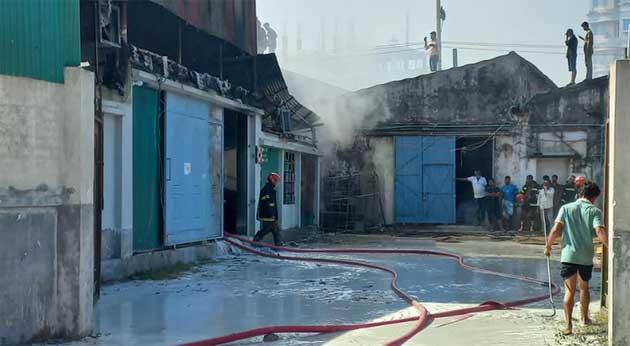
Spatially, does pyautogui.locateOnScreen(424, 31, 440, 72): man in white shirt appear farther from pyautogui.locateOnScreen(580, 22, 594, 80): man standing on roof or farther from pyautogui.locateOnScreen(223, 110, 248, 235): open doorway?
pyautogui.locateOnScreen(223, 110, 248, 235): open doorway

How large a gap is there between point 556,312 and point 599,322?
37.2 inches

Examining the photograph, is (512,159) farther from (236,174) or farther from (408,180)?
(236,174)

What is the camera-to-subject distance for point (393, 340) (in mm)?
6301

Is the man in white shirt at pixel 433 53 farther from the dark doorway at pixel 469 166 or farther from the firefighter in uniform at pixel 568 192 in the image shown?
the firefighter in uniform at pixel 568 192

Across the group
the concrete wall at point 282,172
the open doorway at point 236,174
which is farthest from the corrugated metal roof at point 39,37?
the concrete wall at point 282,172

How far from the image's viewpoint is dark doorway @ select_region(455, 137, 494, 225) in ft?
76.8

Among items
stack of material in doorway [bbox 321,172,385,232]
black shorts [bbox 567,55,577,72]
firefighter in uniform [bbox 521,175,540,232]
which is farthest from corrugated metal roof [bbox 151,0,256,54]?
black shorts [bbox 567,55,577,72]

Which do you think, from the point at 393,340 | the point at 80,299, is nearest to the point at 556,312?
the point at 393,340

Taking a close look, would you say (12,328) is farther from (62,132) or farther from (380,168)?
(380,168)

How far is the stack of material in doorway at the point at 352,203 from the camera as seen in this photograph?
23452mm

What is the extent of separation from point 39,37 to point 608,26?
80.4m

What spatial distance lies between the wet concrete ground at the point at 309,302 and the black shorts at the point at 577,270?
642 millimetres

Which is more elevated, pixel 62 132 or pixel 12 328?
pixel 62 132

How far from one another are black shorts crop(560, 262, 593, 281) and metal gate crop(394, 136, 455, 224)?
1654 cm
